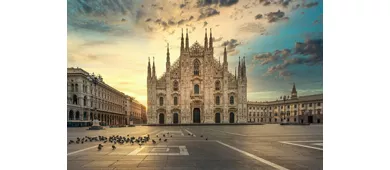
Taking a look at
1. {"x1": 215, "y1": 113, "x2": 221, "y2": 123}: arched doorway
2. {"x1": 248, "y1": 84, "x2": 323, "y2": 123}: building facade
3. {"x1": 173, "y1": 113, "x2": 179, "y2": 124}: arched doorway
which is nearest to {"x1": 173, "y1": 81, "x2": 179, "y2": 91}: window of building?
{"x1": 173, "y1": 113, "x2": 179, "y2": 124}: arched doorway

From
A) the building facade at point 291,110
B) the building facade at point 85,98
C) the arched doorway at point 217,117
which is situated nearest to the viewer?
the building facade at point 85,98

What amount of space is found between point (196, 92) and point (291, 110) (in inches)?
868

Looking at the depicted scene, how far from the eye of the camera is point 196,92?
128 ft

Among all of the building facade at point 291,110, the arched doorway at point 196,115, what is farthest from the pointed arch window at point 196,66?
the building facade at point 291,110

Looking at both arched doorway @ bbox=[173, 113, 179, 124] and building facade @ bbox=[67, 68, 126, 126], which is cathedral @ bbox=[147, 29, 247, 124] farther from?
building facade @ bbox=[67, 68, 126, 126]

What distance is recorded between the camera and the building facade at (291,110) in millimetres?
41469

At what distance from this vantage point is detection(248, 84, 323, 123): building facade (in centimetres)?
4147

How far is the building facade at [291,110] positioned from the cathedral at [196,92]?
22.5ft

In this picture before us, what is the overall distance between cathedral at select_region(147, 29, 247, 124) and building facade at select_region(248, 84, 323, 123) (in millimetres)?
6845

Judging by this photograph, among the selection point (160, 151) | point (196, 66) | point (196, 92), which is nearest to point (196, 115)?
point (196, 92)

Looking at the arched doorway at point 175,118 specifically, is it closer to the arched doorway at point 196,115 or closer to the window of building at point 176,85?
the arched doorway at point 196,115
